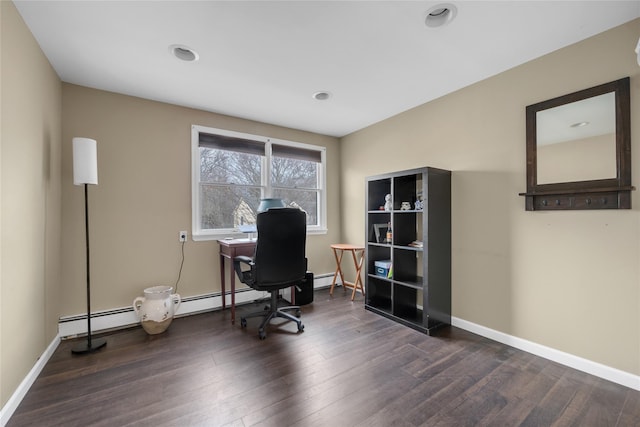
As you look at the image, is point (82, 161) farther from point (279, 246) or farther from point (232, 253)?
point (279, 246)

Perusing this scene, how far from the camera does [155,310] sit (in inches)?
102

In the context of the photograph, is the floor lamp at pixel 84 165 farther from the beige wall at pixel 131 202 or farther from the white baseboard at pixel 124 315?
the beige wall at pixel 131 202

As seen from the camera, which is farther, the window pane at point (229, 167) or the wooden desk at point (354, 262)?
the wooden desk at point (354, 262)

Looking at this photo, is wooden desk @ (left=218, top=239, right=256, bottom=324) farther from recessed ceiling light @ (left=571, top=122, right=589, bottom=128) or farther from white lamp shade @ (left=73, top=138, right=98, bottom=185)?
recessed ceiling light @ (left=571, top=122, right=589, bottom=128)

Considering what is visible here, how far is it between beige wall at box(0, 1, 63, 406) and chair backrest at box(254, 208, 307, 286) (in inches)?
61.7

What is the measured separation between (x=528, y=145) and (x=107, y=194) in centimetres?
398

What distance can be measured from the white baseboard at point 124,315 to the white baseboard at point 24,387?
0.23 metres

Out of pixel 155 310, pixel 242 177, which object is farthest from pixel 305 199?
pixel 155 310

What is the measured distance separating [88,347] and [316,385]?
6.61 ft

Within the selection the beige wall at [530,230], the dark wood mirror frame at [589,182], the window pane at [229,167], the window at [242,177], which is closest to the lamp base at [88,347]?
the window at [242,177]

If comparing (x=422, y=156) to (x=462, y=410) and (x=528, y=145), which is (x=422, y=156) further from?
(x=462, y=410)

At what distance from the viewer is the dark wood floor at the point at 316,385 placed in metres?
1.57

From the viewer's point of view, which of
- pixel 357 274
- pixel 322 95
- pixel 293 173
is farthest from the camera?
pixel 293 173

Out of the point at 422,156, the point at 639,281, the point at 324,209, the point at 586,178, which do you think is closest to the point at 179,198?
the point at 324,209
